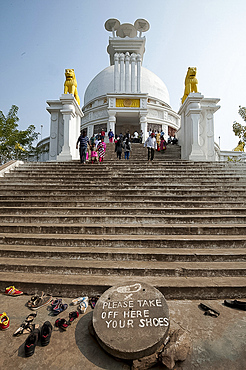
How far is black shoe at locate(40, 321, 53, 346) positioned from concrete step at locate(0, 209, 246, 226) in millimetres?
2481

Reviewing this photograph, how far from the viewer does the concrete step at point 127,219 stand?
15.3ft

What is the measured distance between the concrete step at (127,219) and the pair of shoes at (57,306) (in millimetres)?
2019

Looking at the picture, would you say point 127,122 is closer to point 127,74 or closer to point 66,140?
point 127,74

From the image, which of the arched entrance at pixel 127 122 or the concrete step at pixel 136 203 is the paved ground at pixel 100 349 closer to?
the concrete step at pixel 136 203

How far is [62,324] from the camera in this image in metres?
2.41

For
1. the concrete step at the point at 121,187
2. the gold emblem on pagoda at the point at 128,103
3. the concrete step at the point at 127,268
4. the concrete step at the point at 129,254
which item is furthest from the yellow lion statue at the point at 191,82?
the concrete step at the point at 127,268

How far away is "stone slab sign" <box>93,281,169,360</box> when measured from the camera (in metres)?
2.00

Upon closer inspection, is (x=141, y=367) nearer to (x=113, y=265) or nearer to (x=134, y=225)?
(x=113, y=265)

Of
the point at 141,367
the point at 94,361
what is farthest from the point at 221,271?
the point at 94,361

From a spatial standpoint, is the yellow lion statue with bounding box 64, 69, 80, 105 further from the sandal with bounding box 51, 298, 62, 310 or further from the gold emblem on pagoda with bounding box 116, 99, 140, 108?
the sandal with bounding box 51, 298, 62, 310

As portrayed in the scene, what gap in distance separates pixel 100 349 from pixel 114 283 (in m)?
0.97

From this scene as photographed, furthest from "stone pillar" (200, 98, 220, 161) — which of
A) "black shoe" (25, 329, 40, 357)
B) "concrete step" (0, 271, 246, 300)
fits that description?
"black shoe" (25, 329, 40, 357)

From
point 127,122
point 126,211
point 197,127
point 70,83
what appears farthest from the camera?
point 127,122

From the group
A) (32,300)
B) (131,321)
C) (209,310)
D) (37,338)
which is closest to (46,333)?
(37,338)
